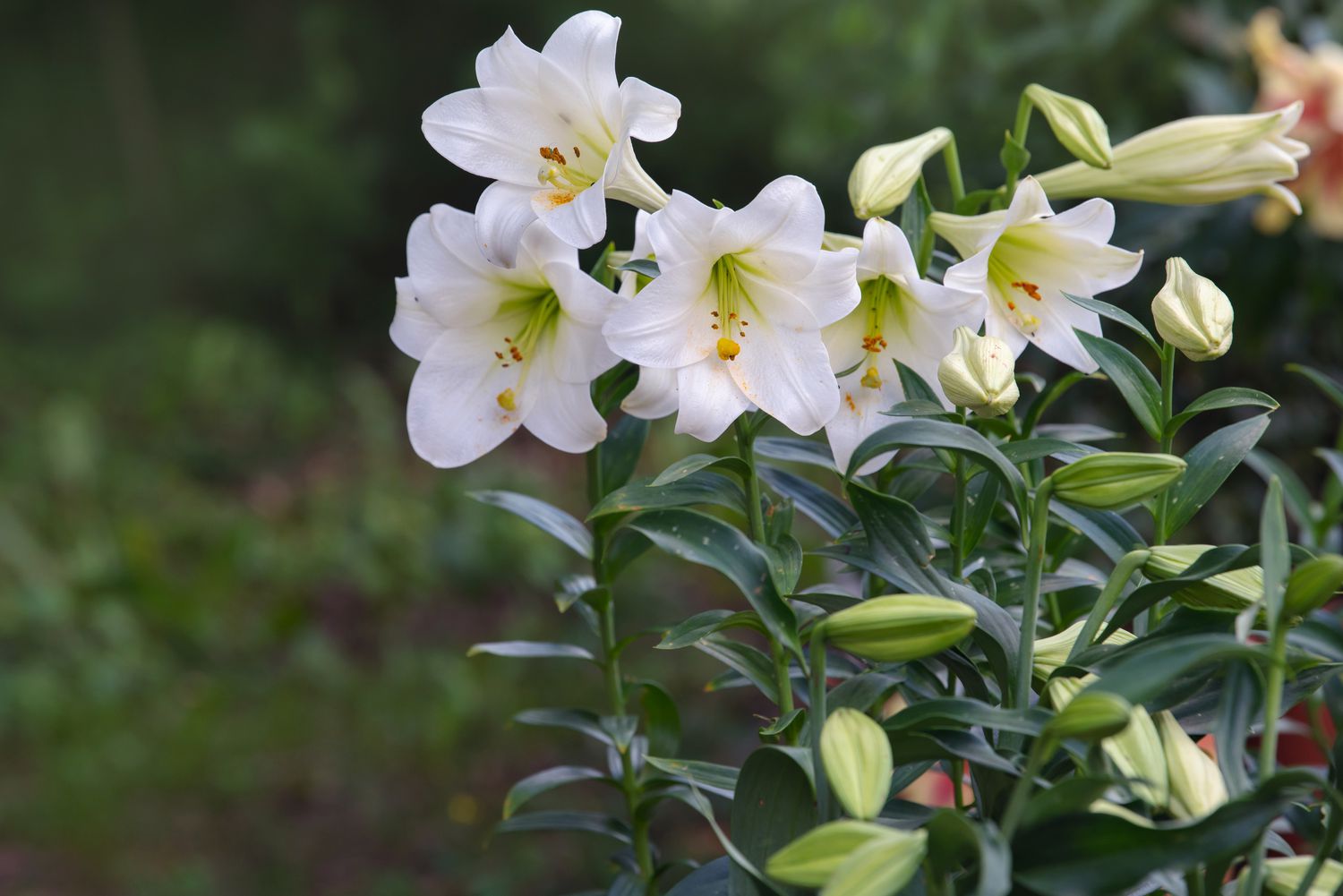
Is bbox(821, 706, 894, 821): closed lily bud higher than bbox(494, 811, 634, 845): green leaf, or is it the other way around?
bbox(821, 706, 894, 821): closed lily bud

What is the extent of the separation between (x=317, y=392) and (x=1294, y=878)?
3248mm

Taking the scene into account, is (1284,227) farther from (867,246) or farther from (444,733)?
(444,733)

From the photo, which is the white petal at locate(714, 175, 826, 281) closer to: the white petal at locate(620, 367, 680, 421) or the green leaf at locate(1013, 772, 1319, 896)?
the white petal at locate(620, 367, 680, 421)

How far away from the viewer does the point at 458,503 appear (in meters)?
2.54

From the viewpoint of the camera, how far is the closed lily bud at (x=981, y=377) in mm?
460

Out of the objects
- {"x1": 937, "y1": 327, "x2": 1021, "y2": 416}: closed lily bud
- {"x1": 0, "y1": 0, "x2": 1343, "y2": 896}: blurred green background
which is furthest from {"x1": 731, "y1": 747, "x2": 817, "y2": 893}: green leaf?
{"x1": 0, "y1": 0, "x2": 1343, "y2": 896}: blurred green background

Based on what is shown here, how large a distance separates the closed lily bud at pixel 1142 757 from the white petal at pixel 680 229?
0.22m

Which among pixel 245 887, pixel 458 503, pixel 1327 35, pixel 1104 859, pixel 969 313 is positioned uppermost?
pixel 1327 35

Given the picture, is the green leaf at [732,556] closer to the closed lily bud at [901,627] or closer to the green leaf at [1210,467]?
the closed lily bud at [901,627]

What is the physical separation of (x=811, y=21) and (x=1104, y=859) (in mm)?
1936

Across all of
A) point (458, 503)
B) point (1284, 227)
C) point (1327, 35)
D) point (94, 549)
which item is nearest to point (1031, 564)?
point (1284, 227)

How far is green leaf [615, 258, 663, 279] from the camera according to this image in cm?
51

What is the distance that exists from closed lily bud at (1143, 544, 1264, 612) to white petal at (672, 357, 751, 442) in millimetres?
171

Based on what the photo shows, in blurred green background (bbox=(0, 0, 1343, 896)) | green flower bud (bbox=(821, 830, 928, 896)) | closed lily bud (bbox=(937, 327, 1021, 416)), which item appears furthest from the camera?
blurred green background (bbox=(0, 0, 1343, 896))
